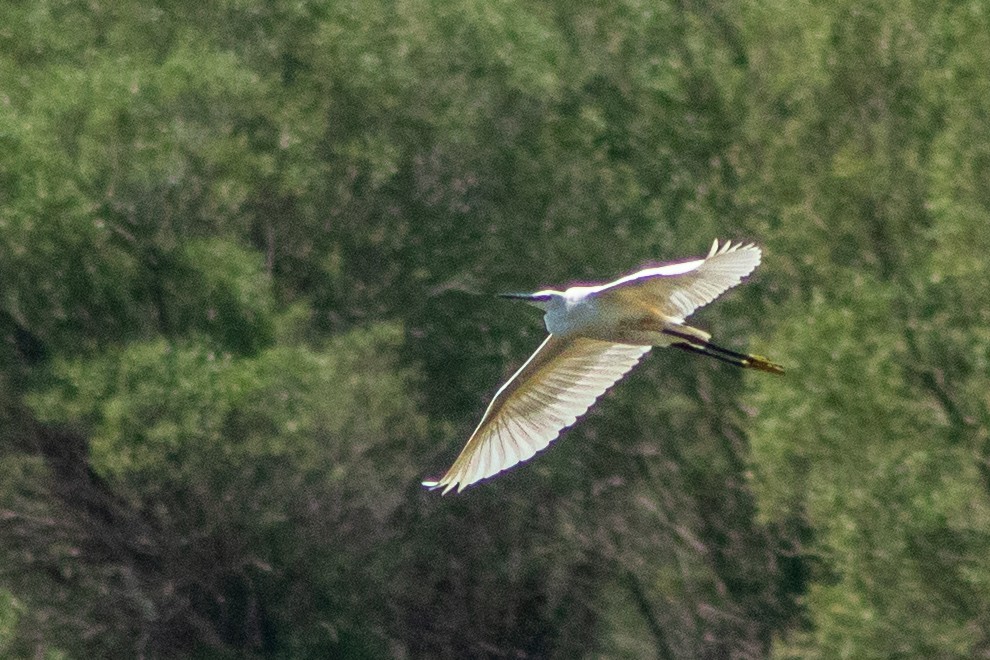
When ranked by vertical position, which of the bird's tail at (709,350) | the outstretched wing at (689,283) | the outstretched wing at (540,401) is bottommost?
the outstretched wing at (540,401)

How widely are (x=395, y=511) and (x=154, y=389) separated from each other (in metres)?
3.13

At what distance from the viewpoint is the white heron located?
35.6 feet

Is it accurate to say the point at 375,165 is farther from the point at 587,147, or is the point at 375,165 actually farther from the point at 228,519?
the point at 228,519

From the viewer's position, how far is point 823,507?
52.3 ft

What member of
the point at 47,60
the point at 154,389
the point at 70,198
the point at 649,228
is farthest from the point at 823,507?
the point at 47,60

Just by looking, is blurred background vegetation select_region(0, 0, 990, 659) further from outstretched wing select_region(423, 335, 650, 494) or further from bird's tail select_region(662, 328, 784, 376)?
outstretched wing select_region(423, 335, 650, 494)

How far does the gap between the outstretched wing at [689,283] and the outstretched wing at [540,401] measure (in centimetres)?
32

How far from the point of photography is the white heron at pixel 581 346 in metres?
10.8

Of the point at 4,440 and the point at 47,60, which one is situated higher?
the point at 47,60

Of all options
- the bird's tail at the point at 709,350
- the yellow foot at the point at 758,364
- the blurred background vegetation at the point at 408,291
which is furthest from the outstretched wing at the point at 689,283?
the blurred background vegetation at the point at 408,291

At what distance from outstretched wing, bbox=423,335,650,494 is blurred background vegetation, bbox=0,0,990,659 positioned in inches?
216

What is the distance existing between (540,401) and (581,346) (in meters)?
0.38

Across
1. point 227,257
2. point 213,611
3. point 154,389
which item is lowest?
point 213,611

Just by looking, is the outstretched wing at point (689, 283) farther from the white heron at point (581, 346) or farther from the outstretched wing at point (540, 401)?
the outstretched wing at point (540, 401)
